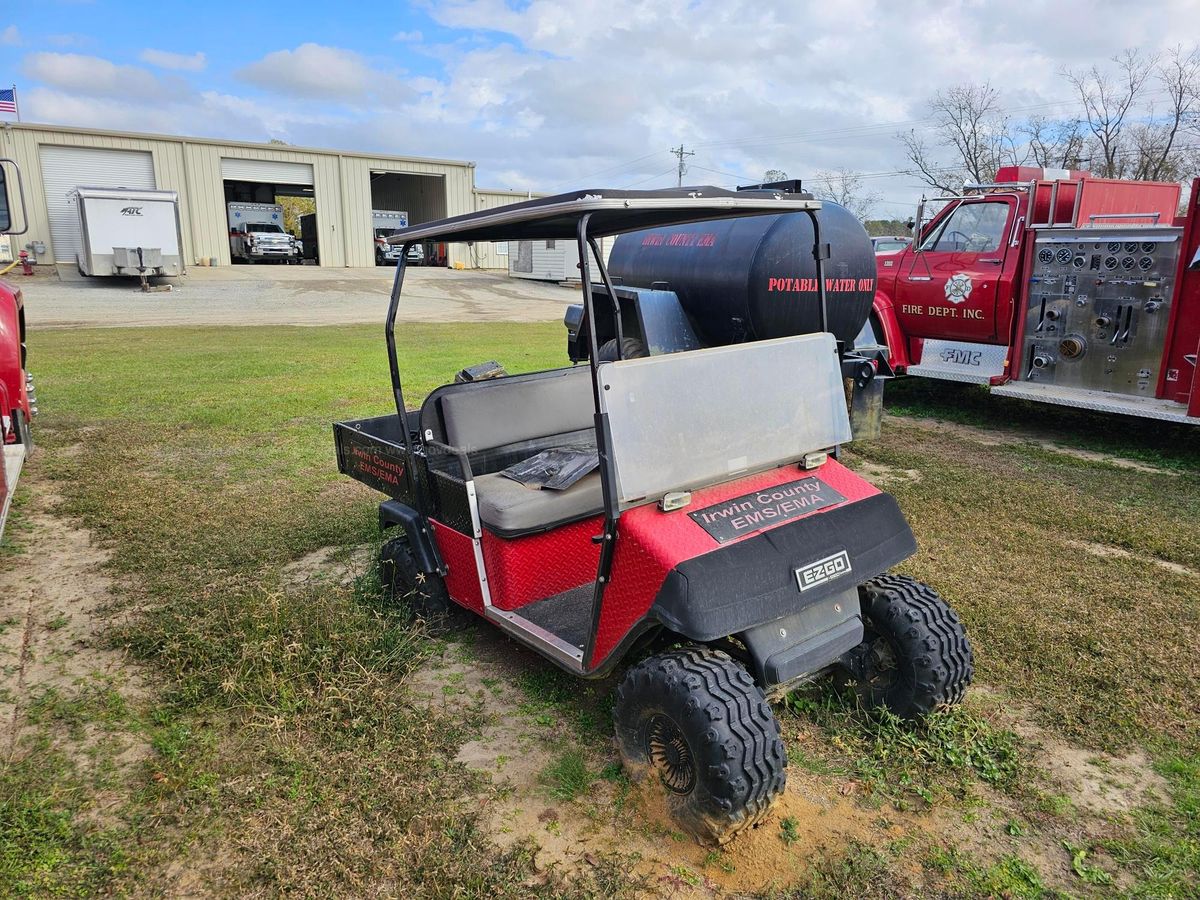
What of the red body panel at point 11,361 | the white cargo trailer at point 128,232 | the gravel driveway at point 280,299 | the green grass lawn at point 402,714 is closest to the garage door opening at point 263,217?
the gravel driveway at point 280,299

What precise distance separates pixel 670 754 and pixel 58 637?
3.14 meters

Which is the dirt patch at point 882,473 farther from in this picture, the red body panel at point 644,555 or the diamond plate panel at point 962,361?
the red body panel at point 644,555

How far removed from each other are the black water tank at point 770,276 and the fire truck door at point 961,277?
2034 mm

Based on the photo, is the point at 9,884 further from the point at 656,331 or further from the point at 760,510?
the point at 656,331

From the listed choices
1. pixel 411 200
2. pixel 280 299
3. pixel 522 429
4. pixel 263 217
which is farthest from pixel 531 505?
pixel 411 200

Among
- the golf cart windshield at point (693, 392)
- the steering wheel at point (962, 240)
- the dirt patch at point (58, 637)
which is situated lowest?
the dirt patch at point (58, 637)

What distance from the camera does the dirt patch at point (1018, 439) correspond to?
23.7 ft

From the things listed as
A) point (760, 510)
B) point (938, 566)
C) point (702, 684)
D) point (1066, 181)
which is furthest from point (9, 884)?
point (1066, 181)

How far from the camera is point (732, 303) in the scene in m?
7.17

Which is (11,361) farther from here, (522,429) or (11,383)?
(522,429)

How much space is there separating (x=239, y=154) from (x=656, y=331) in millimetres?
29447

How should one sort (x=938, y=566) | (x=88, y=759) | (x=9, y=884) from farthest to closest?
1. (x=938, y=566)
2. (x=88, y=759)
3. (x=9, y=884)

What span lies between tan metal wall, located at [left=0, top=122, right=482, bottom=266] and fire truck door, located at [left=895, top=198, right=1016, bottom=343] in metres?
26.0

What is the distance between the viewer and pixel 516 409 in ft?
14.2
